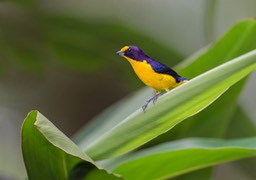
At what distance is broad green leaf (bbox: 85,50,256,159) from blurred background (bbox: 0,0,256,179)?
431 mm

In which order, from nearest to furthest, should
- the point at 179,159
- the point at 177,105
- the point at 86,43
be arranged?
the point at 177,105 < the point at 179,159 < the point at 86,43

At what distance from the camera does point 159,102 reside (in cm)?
42

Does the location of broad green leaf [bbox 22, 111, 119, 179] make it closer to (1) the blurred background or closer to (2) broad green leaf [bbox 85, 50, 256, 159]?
(2) broad green leaf [bbox 85, 50, 256, 159]

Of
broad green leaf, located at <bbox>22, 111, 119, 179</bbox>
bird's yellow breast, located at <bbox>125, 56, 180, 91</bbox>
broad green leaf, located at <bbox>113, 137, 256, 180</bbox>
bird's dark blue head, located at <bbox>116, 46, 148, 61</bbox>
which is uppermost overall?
bird's dark blue head, located at <bbox>116, 46, 148, 61</bbox>

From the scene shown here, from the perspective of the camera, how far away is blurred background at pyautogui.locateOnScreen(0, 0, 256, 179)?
91 centimetres

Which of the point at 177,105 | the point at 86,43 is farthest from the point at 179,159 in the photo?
the point at 86,43

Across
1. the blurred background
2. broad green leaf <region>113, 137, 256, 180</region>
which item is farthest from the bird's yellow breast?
the blurred background

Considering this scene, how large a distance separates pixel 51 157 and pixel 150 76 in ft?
0.41

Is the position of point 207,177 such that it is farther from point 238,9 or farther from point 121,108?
point 238,9

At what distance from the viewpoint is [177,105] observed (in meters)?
0.41

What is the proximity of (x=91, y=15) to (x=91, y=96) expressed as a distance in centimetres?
19

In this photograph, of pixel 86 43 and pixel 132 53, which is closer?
pixel 132 53

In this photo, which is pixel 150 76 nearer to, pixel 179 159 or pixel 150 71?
pixel 150 71

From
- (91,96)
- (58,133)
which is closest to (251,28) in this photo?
(58,133)
